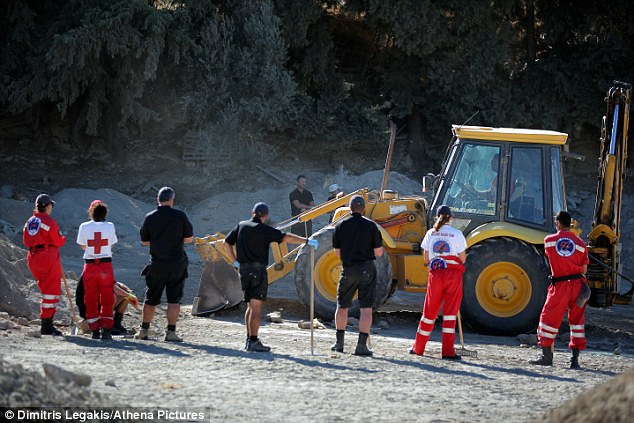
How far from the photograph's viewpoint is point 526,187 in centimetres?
1337

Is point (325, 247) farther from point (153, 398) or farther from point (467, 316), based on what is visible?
point (153, 398)

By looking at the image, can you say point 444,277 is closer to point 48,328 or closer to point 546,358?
point 546,358

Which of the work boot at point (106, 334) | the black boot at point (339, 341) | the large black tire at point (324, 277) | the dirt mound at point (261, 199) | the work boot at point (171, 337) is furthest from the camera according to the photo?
the dirt mound at point (261, 199)

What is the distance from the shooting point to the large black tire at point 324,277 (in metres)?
13.3

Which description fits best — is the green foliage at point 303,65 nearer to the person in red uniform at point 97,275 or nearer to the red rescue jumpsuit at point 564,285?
the person in red uniform at point 97,275

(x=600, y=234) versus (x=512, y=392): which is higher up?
(x=600, y=234)

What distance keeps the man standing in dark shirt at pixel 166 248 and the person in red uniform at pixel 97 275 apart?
1.46ft

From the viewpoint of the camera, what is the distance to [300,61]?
28375 mm

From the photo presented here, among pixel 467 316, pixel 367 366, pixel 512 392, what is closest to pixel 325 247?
pixel 467 316

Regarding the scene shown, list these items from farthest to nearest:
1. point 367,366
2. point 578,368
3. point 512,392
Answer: point 578,368 < point 367,366 < point 512,392

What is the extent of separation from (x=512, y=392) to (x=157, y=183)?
1878 centimetres

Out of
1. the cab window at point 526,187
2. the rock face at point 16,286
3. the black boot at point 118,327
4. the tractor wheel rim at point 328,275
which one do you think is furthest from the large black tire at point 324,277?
the rock face at point 16,286

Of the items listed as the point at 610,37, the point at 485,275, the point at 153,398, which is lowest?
the point at 153,398

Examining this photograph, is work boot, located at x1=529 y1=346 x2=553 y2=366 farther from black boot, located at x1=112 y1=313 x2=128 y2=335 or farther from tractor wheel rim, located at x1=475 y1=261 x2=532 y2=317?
black boot, located at x1=112 y1=313 x2=128 y2=335
